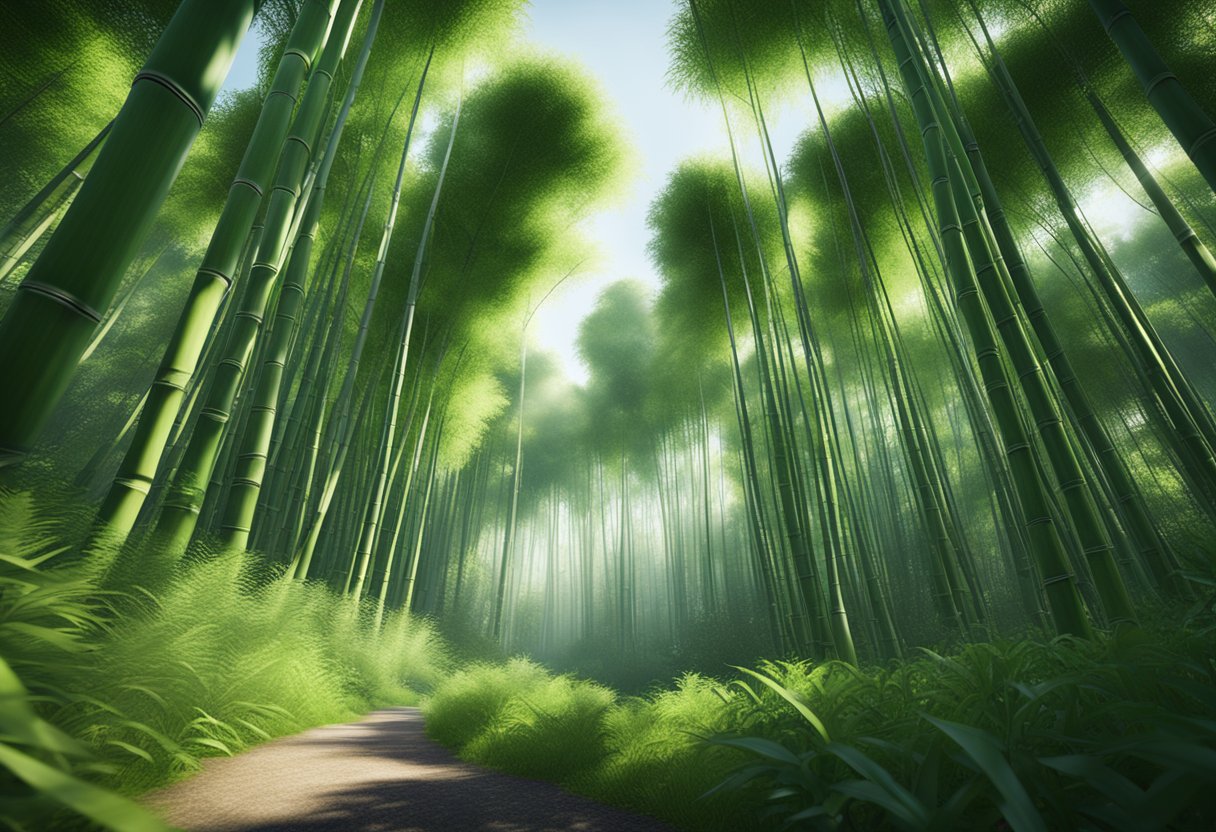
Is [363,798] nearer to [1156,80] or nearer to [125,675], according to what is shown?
[125,675]

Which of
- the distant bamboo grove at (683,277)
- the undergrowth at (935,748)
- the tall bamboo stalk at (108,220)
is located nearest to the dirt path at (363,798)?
the undergrowth at (935,748)

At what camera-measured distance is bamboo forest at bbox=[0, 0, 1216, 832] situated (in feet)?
3.18

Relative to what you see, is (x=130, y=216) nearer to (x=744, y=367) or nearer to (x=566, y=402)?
(x=744, y=367)

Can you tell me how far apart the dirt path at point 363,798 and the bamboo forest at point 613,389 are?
0.02 m

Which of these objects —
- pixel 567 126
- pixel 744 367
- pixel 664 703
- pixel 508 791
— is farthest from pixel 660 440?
pixel 508 791

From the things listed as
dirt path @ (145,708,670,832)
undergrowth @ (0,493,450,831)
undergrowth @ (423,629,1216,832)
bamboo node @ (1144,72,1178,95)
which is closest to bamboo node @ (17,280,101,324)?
undergrowth @ (0,493,450,831)

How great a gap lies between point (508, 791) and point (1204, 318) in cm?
1082

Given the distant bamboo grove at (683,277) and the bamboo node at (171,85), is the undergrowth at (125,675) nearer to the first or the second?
the distant bamboo grove at (683,277)

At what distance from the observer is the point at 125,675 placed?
117 centimetres

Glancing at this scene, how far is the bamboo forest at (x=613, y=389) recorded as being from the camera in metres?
0.97

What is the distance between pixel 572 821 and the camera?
1.26 m

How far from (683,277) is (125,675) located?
18.0 feet

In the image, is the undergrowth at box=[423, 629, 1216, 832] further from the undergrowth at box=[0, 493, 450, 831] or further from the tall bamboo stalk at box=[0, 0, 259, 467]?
the tall bamboo stalk at box=[0, 0, 259, 467]

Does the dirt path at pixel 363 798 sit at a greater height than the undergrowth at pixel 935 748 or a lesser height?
lesser
